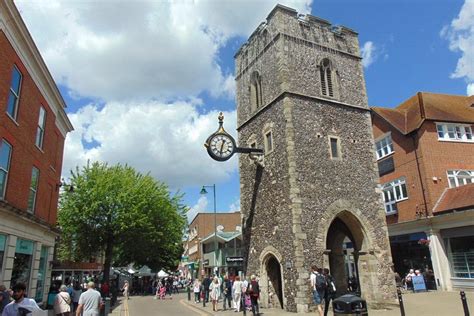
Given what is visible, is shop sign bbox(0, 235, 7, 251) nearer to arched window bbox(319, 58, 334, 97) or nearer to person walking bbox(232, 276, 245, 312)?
person walking bbox(232, 276, 245, 312)

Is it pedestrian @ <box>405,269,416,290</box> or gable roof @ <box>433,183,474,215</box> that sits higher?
gable roof @ <box>433,183,474,215</box>

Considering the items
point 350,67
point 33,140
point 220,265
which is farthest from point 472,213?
point 220,265

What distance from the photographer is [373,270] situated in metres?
17.7

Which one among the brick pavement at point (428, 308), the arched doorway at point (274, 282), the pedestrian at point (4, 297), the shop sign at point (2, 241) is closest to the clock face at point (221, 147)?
the arched doorway at point (274, 282)

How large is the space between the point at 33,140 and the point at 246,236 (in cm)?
1143

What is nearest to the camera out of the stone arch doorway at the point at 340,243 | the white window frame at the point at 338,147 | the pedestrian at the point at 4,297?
the pedestrian at the point at 4,297

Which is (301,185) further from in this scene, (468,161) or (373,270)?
(468,161)

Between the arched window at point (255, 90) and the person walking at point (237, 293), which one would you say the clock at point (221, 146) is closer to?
the arched window at point (255, 90)

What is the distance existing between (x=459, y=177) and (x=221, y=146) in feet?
53.0

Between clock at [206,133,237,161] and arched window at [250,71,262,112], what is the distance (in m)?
3.68

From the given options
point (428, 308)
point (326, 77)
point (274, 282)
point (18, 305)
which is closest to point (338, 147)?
point (326, 77)

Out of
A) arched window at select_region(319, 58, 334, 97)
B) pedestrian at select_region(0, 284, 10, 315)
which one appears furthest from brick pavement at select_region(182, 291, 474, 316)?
arched window at select_region(319, 58, 334, 97)

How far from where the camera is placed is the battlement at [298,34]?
64.1ft

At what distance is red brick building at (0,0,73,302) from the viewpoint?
501 inches
